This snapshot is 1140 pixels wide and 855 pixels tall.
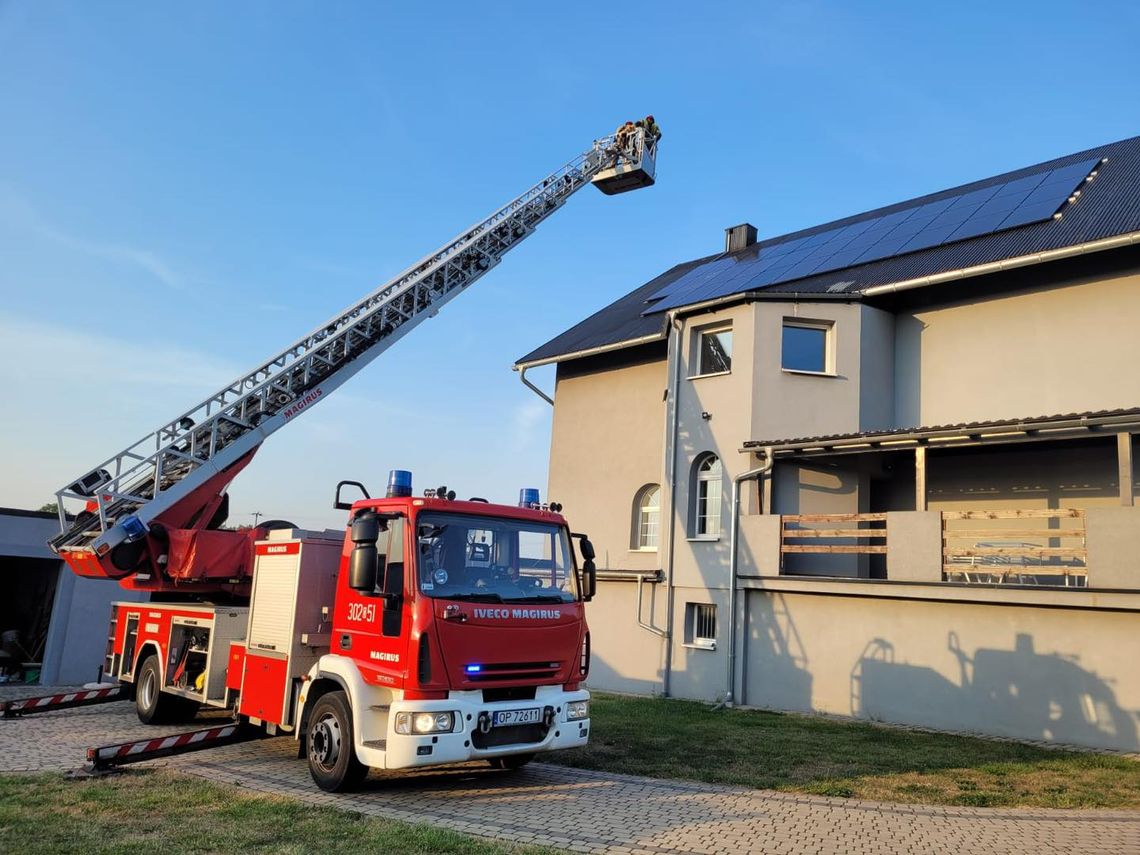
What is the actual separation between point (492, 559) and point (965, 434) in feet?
26.8

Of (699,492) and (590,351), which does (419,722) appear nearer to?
(699,492)

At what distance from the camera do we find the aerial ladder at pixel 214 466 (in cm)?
1130

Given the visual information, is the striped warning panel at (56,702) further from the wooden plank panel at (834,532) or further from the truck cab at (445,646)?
the wooden plank panel at (834,532)

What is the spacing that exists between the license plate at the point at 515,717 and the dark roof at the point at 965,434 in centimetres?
805

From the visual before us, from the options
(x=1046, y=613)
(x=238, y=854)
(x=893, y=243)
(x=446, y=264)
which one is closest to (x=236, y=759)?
(x=238, y=854)

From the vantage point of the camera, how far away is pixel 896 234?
18859 mm

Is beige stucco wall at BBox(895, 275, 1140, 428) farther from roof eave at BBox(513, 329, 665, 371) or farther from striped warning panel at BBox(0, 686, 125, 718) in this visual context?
striped warning panel at BBox(0, 686, 125, 718)

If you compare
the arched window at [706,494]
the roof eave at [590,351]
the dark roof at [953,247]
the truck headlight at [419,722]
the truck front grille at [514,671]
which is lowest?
the truck headlight at [419,722]

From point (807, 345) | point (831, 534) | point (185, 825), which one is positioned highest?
point (807, 345)

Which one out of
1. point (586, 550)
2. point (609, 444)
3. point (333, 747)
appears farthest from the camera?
point (609, 444)

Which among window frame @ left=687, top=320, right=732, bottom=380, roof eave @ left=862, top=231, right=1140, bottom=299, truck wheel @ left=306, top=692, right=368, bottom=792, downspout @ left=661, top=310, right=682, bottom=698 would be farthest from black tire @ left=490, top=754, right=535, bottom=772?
roof eave @ left=862, top=231, right=1140, bottom=299

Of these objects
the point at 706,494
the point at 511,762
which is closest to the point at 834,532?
the point at 706,494

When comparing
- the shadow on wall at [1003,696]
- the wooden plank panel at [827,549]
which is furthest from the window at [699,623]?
the shadow on wall at [1003,696]

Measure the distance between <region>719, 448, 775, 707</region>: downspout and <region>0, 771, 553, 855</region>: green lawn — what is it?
373 inches
